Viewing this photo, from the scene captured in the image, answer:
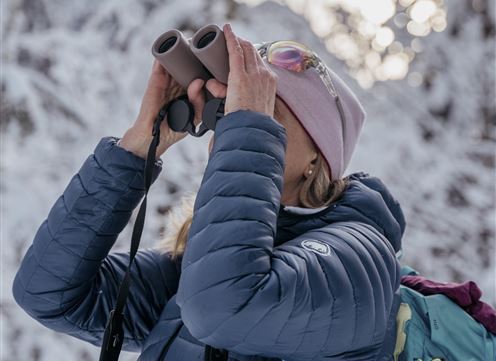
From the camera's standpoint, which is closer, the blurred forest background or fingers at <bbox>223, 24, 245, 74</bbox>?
fingers at <bbox>223, 24, 245, 74</bbox>

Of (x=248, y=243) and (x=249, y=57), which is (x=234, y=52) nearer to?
(x=249, y=57)

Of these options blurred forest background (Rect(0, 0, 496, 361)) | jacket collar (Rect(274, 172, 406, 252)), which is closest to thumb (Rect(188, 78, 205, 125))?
jacket collar (Rect(274, 172, 406, 252))

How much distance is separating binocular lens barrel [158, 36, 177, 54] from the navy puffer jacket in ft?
0.64

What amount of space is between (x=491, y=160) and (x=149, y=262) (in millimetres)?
3098

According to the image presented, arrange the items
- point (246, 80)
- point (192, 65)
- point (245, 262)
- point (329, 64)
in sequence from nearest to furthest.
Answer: point (245, 262)
point (246, 80)
point (192, 65)
point (329, 64)

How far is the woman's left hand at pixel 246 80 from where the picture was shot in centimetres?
94

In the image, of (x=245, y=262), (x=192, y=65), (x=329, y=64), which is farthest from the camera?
(x=329, y=64)

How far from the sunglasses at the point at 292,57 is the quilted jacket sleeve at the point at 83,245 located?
0.28 metres

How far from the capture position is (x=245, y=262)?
81cm

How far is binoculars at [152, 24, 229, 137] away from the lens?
0.97 meters

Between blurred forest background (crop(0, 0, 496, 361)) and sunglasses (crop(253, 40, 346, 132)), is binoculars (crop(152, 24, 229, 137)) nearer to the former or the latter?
sunglasses (crop(253, 40, 346, 132))

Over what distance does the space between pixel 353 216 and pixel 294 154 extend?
0.17 metres

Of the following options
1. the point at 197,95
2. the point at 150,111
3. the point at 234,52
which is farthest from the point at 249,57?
the point at 150,111

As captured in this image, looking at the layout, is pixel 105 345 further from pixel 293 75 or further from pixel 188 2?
pixel 188 2
